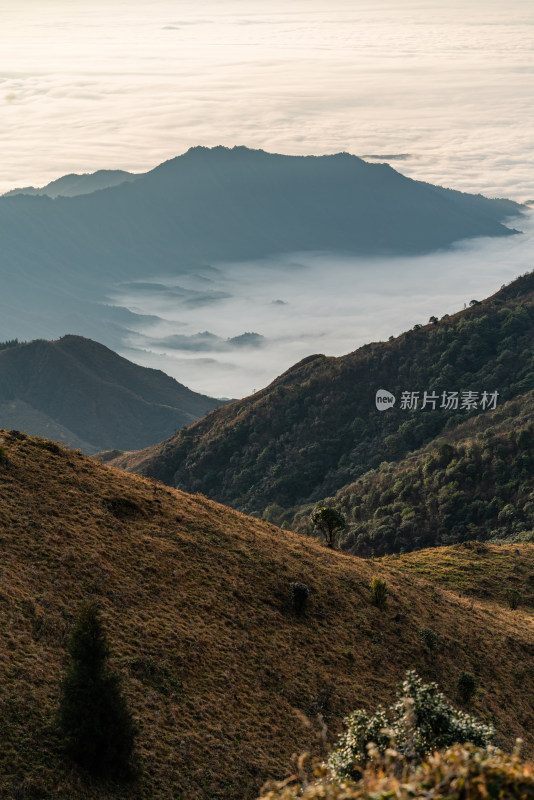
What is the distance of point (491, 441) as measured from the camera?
364ft

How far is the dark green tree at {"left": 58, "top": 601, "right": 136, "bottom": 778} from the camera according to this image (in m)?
22.0

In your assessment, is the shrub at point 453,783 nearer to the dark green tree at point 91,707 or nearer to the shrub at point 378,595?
the dark green tree at point 91,707

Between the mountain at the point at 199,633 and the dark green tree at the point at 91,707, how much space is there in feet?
2.10

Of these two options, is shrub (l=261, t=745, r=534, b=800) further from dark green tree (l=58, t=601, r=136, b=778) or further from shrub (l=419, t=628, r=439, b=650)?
shrub (l=419, t=628, r=439, b=650)

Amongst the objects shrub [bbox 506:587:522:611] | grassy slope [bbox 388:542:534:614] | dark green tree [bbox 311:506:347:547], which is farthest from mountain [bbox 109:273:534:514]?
dark green tree [bbox 311:506:347:547]

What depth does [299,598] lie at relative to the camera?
39344 millimetres

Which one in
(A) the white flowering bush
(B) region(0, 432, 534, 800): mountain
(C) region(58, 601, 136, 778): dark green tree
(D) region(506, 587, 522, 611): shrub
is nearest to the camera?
(A) the white flowering bush

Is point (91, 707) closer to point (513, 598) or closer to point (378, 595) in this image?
point (378, 595)

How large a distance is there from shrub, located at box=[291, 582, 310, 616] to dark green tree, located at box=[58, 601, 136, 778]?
17513mm

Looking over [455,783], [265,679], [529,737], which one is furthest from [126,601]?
[455,783]

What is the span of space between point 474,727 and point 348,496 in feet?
350

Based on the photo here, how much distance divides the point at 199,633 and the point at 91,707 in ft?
36.3

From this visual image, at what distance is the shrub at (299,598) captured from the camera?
39219 millimetres

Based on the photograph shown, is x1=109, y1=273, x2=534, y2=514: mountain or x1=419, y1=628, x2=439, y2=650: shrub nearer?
x1=419, y1=628, x2=439, y2=650: shrub
